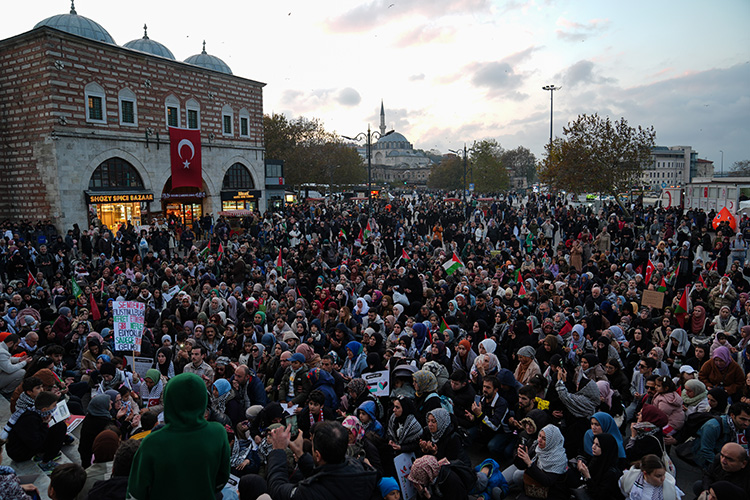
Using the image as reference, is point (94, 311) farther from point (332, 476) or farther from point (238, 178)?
point (238, 178)

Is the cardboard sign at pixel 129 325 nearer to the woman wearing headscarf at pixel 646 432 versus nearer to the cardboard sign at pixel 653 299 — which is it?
the woman wearing headscarf at pixel 646 432

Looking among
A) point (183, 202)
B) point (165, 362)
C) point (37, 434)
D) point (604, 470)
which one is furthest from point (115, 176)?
point (604, 470)

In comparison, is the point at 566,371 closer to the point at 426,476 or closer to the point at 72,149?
the point at 426,476

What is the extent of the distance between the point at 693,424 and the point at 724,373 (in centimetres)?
128

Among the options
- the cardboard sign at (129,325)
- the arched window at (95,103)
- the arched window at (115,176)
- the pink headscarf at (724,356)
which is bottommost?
the pink headscarf at (724,356)

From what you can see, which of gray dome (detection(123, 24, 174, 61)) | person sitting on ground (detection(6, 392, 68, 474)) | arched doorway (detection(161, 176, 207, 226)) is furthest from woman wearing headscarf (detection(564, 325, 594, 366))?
gray dome (detection(123, 24, 174, 61))

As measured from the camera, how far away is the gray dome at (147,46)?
114ft

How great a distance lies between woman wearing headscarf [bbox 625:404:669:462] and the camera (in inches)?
208

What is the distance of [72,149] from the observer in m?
23.4

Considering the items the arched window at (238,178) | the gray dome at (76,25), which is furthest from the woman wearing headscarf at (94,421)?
the gray dome at (76,25)

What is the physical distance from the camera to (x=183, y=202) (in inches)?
1196

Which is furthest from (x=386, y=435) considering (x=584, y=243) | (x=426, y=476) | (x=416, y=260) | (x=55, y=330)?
(x=584, y=243)

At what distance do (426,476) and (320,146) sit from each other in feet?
177

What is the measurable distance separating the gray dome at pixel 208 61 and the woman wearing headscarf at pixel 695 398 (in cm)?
3789
